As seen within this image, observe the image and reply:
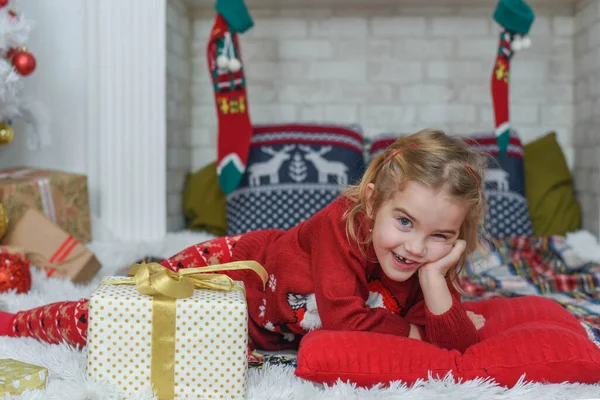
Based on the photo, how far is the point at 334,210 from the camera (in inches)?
52.2

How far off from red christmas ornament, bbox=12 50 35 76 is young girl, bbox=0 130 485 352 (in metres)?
0.91

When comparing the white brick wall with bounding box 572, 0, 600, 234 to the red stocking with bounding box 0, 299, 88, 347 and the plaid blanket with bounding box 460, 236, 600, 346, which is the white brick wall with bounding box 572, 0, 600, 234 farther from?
the red stocking with bounding box 0, 299, 88, 347

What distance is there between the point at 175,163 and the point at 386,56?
1030 millimetres

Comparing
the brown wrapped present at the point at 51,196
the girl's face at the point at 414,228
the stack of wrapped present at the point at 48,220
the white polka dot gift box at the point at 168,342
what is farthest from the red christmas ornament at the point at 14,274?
the girl's face at the point at 414,228

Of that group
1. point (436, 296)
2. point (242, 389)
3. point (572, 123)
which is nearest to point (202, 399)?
point (242, 389)

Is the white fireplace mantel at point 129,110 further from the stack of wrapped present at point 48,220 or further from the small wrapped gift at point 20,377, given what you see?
the small wrapped gift at point 20,377

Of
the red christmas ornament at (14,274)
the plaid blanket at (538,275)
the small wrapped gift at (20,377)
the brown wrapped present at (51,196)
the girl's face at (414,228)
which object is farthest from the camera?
the brown wrapped present at (51,196)

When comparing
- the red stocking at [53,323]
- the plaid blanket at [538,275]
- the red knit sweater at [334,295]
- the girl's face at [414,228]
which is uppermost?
the girl's face at [414,228]

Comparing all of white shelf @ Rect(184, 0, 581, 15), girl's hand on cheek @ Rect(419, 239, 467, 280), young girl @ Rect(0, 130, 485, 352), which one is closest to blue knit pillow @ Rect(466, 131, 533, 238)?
white shelf @ Rect(184, 0, 581, 15)

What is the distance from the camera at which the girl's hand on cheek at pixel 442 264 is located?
1.21 m

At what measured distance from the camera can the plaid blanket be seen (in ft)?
5.97

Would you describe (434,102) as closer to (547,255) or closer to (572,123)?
(572,123)

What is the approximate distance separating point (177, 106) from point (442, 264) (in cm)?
167

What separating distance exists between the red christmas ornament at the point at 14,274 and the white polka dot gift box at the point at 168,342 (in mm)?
775
